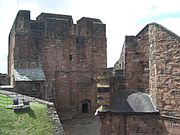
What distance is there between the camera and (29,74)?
20281 mm

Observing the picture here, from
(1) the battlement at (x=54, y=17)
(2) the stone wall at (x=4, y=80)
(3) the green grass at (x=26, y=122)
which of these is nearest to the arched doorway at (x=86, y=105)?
(2) the stone wall at (x=4, y=80)

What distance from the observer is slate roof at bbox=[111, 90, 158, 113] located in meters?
12.2

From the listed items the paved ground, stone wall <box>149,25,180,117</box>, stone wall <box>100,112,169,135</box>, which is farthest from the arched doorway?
stone wall <box>149,25,180,117</box>

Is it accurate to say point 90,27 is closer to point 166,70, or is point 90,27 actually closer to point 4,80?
point 4,80

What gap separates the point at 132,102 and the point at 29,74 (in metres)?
9.63

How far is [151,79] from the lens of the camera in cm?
1270

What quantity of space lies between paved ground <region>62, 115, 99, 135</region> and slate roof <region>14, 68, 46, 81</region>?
3837 millimetres

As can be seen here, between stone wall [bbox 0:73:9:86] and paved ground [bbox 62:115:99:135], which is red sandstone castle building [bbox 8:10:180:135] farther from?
stone wall [bbox 0:73:9:86]

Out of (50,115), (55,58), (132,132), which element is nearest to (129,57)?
(132,132)

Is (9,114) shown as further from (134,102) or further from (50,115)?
(134,102)

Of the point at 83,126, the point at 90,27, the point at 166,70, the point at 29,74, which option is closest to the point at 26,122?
the point at 166,70

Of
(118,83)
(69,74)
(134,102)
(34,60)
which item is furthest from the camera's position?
(69,74)

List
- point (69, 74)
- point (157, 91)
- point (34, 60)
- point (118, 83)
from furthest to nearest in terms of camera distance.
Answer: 1. point (69, 74)
2. point (34, 60)
3. point (118, 83)
4. point (157, 91)

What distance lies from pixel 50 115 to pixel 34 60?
11.2 metres
